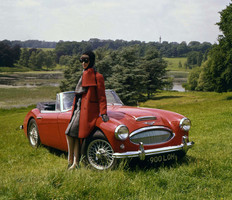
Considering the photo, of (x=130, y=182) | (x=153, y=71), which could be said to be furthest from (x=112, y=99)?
(x=153, y=71)

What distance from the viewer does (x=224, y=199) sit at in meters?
3.79

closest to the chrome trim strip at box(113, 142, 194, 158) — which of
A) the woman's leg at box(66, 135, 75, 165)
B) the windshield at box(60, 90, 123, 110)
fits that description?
the woman's leg at box(66, 135, 75, 165)

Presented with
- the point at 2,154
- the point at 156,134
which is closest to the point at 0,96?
the point at 2,154

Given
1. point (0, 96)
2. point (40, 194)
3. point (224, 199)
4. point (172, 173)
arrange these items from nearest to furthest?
point (40, 194), point (224, 199), point (172, 173), point (0, 96)

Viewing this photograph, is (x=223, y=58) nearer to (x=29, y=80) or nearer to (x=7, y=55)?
(x=29, y=80)

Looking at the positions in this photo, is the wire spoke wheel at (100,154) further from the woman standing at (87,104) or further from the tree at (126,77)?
the tree at (126,77)

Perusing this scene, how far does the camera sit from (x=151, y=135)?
5141mm

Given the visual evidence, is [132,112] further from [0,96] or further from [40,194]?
[0,96]

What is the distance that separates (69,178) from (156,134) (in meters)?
1.91

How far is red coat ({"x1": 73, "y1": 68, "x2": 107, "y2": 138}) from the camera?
5.08 metres

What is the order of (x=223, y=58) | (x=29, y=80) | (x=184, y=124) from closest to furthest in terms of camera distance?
(x=184, y=124)
(x=223, y=58)
(x=29, y=80)

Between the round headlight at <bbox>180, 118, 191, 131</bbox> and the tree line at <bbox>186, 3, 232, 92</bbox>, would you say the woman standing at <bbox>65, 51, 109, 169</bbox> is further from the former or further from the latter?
the tree line at <bbox>186, 3, 232, 92</bbox>

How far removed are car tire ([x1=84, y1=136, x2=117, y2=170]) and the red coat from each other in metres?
0.21

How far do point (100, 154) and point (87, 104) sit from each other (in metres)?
0.91
